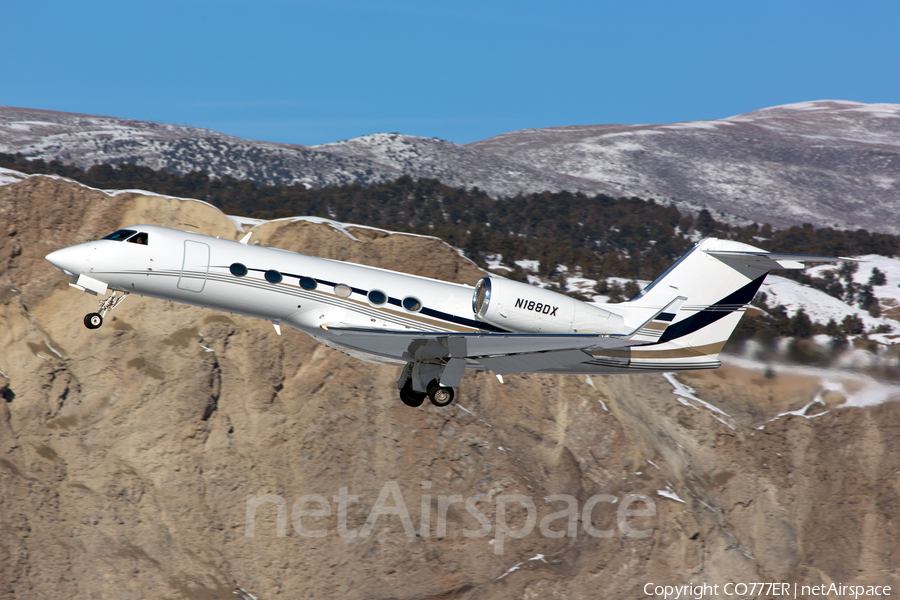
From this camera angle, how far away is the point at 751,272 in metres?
20.2

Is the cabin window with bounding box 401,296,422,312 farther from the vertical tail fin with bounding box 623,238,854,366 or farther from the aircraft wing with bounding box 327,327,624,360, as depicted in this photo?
the vertical tail fin with bounding box 623,238,854,366

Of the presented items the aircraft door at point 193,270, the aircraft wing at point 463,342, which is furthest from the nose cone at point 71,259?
the aircraft wing at point 463,342

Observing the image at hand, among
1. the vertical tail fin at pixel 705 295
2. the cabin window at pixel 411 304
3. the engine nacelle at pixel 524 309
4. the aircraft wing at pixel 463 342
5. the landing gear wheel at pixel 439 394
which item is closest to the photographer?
the aircraft wing at pixel 463 342

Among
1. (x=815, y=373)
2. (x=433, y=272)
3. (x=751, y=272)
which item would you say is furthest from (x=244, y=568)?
(x=815, y=373)

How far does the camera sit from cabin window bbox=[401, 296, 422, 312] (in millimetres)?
17953

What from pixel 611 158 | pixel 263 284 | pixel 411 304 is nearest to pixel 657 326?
pixel 411 304

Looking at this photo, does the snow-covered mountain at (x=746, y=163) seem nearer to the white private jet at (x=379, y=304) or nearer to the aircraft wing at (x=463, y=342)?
the white private jet at (x=379, y=304)

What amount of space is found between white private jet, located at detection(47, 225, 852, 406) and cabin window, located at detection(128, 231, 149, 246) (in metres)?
0.02

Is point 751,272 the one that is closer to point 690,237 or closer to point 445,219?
point 445,219

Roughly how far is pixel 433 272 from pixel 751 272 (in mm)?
10936

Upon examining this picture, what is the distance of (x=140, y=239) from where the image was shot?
17156mm

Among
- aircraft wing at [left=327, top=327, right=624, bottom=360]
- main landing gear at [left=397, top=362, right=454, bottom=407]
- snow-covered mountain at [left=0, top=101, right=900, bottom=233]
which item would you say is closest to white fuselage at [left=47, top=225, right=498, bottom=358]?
aircraft wing at [left=327, top=327, right=624, bottom=360]

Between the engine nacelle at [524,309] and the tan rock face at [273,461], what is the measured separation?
908 cm

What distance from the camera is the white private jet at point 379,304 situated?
55.7 feet
